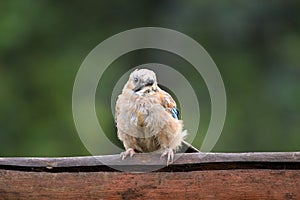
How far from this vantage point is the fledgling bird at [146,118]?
327 centimetres

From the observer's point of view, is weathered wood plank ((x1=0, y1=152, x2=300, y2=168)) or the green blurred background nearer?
weathered wood plank ((x1=0, y1=152, x2=300, y2=168))

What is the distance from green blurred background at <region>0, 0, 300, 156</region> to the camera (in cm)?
691

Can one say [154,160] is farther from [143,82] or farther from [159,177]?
[143,82]

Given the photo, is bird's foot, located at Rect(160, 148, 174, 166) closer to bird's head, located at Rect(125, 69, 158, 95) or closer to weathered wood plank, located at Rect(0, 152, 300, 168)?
weathered wood plank, located at Rect(0, 152, 300, 168)

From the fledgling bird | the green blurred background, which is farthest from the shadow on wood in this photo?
the green blurred background

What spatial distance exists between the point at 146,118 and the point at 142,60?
159 inches

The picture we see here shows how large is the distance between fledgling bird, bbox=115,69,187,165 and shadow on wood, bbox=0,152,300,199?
69 cm

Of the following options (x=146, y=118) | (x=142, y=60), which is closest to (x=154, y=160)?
(x=146, y=118)

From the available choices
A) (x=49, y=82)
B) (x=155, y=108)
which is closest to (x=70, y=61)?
(x=49, y=82)

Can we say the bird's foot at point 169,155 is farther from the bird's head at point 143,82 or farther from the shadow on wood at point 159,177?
the bird's head at point 143,82

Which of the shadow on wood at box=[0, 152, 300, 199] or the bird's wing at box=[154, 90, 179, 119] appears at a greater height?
the bird's wing at box=[154, 90, 179, 119]

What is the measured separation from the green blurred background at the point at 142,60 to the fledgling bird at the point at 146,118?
3.32 m

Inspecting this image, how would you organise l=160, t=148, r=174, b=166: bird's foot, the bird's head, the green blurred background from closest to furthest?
l=160, t=148, r=174, b=166: bird's foot
the bird's head
the green blurred background

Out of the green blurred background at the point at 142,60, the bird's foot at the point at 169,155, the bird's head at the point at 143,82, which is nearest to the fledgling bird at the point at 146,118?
the bird's head at the point at 143,82
